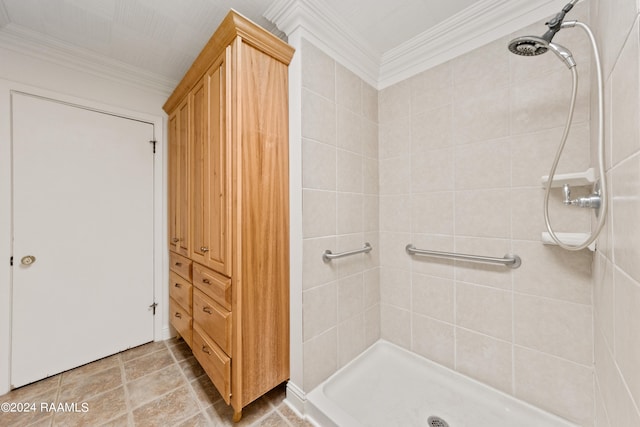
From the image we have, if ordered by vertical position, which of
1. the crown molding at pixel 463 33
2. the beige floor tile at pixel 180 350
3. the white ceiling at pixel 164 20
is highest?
the white ceiling at pixel 164 20

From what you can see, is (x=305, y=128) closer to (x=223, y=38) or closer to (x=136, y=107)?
(x=223, y=38)

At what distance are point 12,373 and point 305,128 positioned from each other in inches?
91.7

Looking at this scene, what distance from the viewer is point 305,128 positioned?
1.27 meters

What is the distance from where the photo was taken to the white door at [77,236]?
1479mm

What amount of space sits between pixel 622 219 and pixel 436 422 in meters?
1.22

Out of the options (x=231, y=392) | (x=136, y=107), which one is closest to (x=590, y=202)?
(x=231, y=392)

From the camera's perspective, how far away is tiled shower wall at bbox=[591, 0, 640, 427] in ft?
1.49

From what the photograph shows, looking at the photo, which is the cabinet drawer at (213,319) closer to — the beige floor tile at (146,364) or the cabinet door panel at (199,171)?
the cabinet door panel at (199,171)

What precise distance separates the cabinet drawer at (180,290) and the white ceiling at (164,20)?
1.66 metres

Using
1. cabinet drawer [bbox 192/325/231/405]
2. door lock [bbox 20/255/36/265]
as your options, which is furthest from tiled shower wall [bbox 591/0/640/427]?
door lock [bbox 20/255/36/265]

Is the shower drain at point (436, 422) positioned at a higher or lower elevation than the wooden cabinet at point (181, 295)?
lower

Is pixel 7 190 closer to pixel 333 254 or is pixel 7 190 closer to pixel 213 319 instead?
pixel 213 319

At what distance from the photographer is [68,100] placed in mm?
1609

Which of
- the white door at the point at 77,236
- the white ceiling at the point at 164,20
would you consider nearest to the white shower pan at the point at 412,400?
the white door at the point at 77,236
